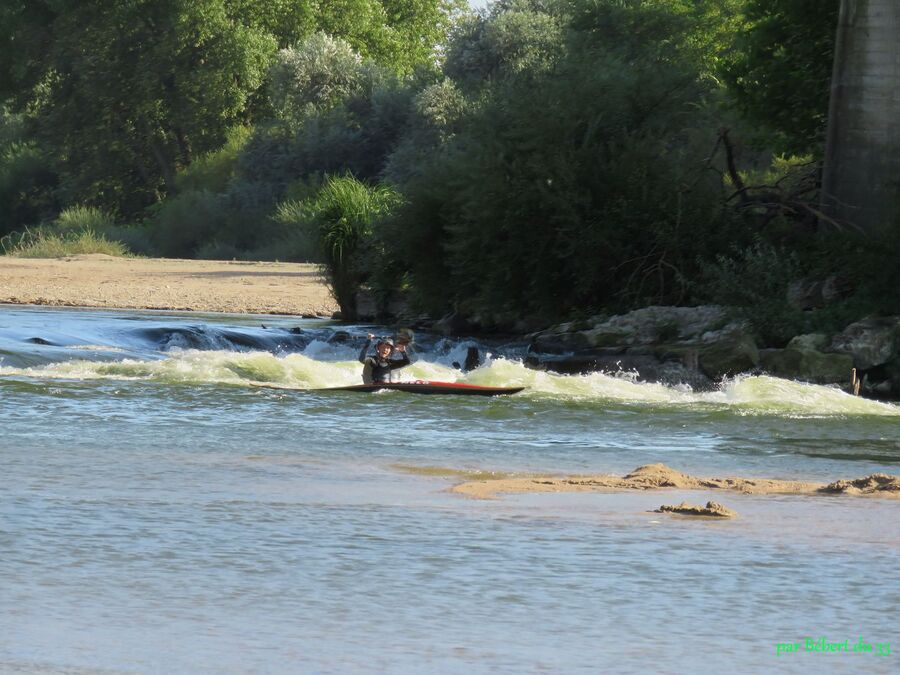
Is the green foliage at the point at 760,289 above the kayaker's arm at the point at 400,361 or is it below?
above

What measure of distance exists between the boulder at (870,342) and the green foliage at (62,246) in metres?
31.1

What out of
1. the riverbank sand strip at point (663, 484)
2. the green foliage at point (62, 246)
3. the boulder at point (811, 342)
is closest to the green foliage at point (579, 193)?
the boulder at point (811, 342)

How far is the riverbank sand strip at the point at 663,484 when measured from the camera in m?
10.6

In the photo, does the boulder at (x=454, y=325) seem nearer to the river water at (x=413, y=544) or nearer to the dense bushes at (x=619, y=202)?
the dense bushes at (x=619, y=202)

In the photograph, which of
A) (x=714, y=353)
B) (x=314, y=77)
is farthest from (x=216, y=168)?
(x=714, y=353)

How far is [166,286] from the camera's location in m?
38.4

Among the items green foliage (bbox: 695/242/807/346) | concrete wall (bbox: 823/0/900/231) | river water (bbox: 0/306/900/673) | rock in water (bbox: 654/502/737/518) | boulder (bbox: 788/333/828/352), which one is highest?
concrete wall (bbox: 823/0/900/231)

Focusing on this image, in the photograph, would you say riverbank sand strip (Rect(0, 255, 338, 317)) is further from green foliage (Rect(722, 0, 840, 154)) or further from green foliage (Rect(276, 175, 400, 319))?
green foliage (Rect(722, 0, 840, 154))

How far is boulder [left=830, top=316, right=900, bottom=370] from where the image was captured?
19969 millimetres

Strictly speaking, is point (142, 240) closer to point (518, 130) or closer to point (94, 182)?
point (94, 182)

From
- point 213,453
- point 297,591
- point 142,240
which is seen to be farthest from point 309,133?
point 297,591

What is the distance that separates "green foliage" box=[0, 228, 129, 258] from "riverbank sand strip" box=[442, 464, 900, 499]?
124 ft

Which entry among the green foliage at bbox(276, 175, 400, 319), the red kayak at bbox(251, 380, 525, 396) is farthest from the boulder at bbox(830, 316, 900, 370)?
the green foliage at bbox(276, 175, 400, 319)

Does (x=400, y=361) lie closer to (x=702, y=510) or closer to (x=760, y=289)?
(x=760, y=289)
